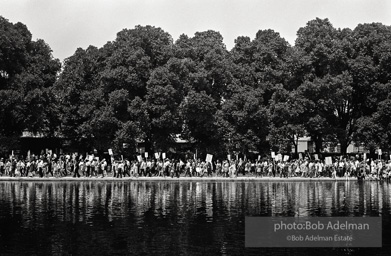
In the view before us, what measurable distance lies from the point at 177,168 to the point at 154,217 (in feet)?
110

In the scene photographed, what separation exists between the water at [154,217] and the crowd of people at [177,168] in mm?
→ 16258

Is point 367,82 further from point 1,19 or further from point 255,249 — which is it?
point 255,249

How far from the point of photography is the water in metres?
19.8

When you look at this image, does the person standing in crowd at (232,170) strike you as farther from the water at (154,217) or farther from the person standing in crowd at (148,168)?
the water at (154,217)

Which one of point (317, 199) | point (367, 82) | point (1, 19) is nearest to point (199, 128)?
point (367, 82)

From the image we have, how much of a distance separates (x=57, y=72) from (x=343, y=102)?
1402 inches

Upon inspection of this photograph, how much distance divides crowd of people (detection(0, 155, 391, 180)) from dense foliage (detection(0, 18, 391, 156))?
4895 millimetres

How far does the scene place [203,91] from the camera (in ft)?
218

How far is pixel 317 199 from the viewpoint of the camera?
118ft

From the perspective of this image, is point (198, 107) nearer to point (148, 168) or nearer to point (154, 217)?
point (148, 168)

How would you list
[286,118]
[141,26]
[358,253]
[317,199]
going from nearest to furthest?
[358,253] < [317,199] < [286,118] < [141,26]

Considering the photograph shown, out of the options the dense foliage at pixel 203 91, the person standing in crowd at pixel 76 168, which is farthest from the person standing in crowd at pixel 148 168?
the person standing in crowd at pixel 76 168

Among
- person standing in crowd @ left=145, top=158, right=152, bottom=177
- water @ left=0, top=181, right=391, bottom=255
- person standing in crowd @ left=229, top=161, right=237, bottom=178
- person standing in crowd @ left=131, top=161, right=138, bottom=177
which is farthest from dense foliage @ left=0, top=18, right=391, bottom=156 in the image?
water @ left=0, top=181, right=391, bottom=255

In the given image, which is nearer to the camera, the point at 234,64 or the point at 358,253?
the point at 358,253
